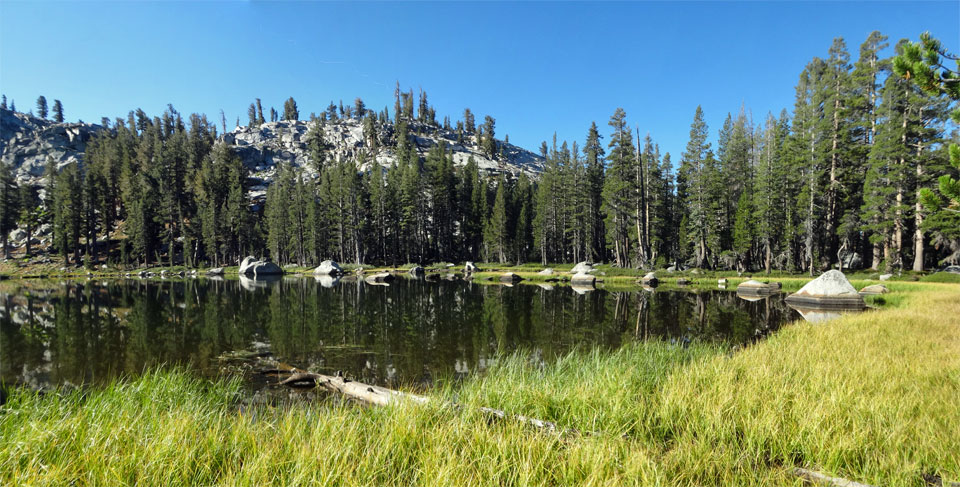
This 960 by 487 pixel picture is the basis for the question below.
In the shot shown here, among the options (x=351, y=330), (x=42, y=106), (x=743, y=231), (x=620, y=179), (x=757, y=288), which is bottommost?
(x=757, y=288)

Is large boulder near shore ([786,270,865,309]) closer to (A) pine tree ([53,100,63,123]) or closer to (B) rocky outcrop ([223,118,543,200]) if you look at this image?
(B) rocky outcrop ([223,118,543,200])

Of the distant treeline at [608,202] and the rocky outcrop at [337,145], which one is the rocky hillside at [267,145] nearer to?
the rocky outcrop at [337,145]

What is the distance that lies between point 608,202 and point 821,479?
1994 inches

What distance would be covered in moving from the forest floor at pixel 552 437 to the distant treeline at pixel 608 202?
1389 inches

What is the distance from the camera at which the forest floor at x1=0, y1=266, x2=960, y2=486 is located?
3.73 metres

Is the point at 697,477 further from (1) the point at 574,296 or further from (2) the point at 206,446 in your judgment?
(1) the point at 574,296

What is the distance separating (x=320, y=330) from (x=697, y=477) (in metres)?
15.8

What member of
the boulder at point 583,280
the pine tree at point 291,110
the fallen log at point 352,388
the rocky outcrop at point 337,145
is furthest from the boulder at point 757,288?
the pine tree at point 291,110

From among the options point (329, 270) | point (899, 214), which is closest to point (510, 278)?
point (329, 270)

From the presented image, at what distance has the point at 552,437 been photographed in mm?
4648

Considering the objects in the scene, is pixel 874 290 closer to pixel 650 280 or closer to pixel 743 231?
pixel 650 280

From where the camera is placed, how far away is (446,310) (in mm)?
22703

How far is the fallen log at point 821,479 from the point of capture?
3741mm

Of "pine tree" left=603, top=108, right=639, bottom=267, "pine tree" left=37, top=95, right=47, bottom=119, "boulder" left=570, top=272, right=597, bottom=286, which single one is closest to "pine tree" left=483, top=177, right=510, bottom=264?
"pine tree" left=603, top=108, right=639, bottom=267
